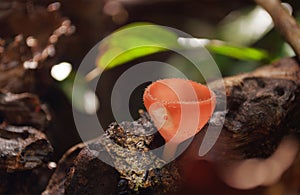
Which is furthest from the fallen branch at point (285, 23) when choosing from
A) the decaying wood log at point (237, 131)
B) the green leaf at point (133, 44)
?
the green leaf at point (133, 44)

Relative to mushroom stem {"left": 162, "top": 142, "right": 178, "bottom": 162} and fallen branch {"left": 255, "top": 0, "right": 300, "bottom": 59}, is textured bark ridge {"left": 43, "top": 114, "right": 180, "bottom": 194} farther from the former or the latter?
fallen branch {"left": 255, "top": 0, "right": 300, "bottom": 59}

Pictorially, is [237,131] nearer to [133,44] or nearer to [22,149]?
[22,149]

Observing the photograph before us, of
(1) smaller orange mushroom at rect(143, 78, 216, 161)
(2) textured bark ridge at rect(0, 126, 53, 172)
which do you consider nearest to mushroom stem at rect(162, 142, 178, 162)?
(1) smaller orange mushroom at rect(143, 78, 216, 161)

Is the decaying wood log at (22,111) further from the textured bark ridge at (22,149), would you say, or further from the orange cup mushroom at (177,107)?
the orange cup mushroom at (177,107)

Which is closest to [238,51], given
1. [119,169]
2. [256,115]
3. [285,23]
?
[285,23]

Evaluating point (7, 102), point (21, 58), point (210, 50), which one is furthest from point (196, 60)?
point (7, 102)

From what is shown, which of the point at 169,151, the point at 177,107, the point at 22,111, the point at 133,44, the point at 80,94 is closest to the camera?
the point at 177,107
